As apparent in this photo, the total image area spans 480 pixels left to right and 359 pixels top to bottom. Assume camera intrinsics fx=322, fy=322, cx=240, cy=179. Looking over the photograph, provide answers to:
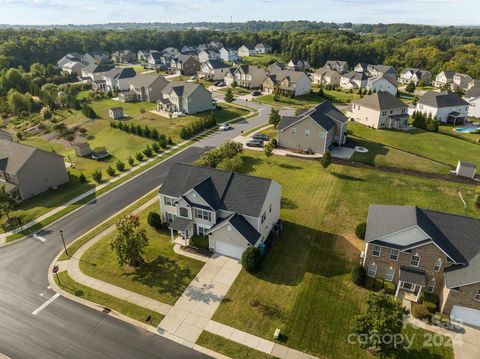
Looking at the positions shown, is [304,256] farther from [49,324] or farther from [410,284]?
[49,324]

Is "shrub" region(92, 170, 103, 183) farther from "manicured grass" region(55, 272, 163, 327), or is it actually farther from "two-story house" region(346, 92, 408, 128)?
"two-story house" region(346, 92, 408, 128)

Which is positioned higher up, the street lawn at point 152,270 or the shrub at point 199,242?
the shrub at point 199,242

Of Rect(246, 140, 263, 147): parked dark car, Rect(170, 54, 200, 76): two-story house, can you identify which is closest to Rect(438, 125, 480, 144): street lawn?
Rect(246, 140, 263, 147): parked dark car

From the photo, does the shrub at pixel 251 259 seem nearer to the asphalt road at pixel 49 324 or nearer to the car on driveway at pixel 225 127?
the asphalt road at pixel 49 324

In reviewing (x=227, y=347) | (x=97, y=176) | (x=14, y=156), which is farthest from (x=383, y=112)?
(x=14, y=156)

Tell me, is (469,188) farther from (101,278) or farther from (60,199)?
(60,199)

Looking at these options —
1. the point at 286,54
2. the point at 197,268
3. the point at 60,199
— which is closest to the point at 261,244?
the point at 197,268

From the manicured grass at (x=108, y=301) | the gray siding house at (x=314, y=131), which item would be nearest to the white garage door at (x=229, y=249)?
the manicured grass at (x=108, y=301)
